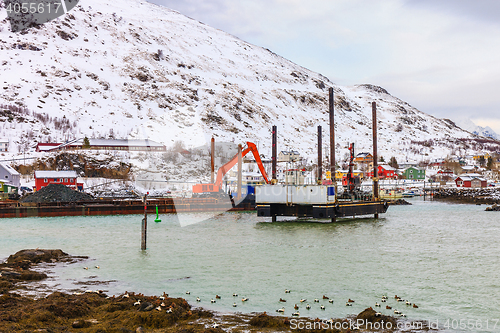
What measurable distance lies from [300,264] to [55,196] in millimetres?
54966

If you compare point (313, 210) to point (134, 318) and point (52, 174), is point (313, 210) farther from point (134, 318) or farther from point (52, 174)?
point (52, 174)

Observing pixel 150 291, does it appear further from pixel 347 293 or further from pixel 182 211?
pixel 182 211

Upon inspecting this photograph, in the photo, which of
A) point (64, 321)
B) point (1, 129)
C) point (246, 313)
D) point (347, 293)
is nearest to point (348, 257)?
point (347, 293)

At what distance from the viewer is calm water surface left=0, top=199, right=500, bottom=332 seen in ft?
58.0

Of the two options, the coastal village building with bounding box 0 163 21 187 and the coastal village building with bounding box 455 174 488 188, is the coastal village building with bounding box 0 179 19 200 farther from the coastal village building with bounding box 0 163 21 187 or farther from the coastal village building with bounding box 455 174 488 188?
the coastal village building with bounding box 455 174 488 188

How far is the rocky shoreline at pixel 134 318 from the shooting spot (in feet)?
43.1

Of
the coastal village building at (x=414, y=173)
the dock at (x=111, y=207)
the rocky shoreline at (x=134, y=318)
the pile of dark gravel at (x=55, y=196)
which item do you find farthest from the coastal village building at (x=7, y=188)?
the coastal village building at (x=414, y=173)

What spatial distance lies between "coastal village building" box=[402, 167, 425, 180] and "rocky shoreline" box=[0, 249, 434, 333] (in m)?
172

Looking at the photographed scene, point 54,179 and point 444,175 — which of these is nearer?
point 54,179

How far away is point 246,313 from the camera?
15688 mm

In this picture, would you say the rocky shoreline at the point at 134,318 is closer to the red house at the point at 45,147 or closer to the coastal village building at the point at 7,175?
the coastal village building at the point at 7,175

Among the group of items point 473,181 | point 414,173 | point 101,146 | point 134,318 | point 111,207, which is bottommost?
point 134,318

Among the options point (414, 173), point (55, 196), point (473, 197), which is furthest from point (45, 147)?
point (414, 173)

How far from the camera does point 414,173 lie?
177250 millimetres
